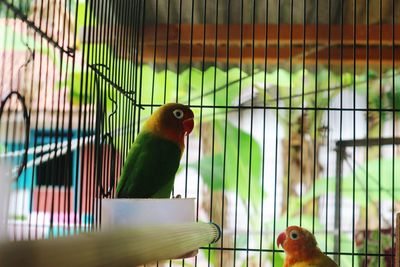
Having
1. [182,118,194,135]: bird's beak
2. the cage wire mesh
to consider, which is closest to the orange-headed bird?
the cage wire mesh

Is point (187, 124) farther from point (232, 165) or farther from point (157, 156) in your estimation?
point (232, 165)

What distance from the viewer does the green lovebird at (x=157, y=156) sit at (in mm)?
1028

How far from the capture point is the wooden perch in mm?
218

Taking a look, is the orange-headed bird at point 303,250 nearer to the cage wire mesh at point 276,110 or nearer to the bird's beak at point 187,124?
the cage wire mesh at point 276,110

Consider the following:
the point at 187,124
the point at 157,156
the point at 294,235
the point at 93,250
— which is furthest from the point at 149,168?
the point at 93,250

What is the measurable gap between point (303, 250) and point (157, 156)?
1.63ft

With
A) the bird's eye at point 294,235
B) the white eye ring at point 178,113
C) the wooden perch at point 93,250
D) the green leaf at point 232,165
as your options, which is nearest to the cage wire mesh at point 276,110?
the green leaf at point 232,165

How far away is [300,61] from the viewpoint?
1.86m

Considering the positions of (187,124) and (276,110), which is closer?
(187,124)

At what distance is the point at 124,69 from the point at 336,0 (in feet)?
2.52

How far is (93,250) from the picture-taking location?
28 cm

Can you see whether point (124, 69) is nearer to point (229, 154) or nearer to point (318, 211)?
point (229, 154)

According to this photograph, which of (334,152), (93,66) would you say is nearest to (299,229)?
(334,152)

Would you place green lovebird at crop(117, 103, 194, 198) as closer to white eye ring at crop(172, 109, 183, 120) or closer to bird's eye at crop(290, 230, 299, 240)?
white eye ring at crop(172, 109, 183, 120)
